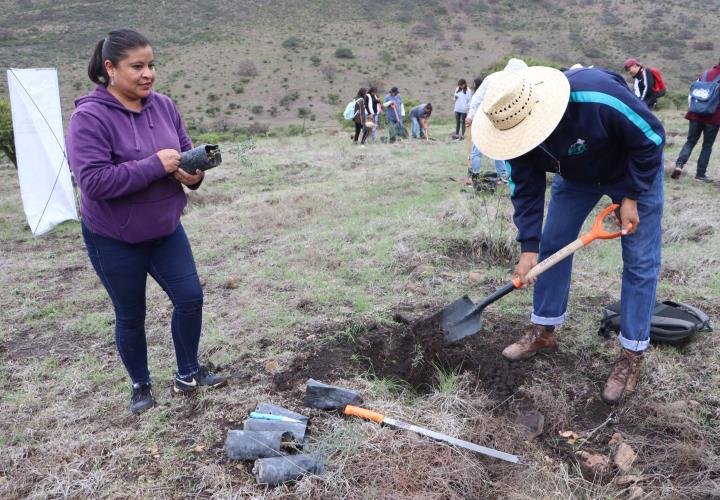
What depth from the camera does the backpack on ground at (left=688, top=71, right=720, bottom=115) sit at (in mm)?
6090

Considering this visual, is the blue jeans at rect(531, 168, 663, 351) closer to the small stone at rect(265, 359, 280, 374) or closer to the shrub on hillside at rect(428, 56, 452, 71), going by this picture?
the small stone at rect(265, 359, 280, 374)

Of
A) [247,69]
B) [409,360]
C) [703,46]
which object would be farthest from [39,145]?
[703,46]

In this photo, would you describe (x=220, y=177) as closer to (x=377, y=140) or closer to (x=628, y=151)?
(x=377, y=140)

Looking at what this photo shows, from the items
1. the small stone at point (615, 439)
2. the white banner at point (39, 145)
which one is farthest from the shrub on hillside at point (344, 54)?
the small stone at point (615, 439)

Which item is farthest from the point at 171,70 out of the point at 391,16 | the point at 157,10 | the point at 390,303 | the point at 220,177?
the point at 390,303

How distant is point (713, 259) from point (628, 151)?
7.61ft

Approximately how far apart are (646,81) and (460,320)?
20.6 feet

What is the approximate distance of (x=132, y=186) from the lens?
212 cm

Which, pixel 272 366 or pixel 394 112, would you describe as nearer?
pixel 272 366

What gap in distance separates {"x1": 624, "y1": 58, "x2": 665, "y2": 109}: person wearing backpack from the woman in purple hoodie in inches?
271

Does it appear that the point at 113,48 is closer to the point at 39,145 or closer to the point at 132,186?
the point at 132,186

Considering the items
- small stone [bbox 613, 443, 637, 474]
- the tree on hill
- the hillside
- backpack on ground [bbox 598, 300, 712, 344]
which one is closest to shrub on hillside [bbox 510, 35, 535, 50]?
the hillside

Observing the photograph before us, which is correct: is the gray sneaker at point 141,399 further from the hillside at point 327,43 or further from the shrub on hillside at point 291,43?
the shrub on hillside at point 291,43

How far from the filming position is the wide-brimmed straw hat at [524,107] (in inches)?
81.0
